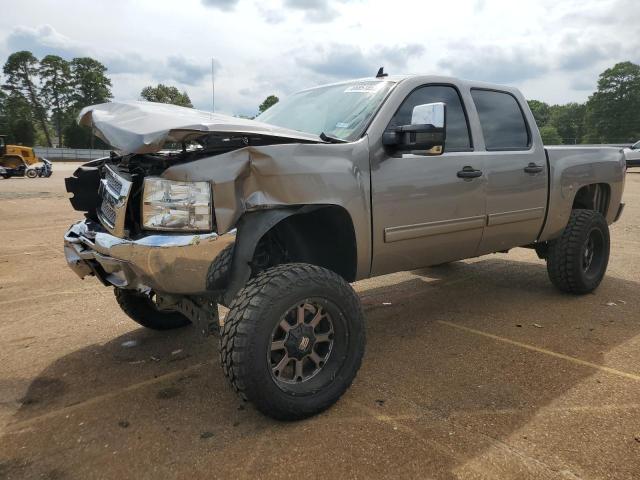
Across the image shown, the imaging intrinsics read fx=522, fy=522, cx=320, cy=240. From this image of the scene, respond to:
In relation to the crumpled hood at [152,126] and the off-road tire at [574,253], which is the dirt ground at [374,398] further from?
the crumpled hood at [152,126]

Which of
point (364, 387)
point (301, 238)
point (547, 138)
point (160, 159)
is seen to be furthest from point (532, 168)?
point (547, 138)

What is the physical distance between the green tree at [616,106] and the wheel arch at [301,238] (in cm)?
7844

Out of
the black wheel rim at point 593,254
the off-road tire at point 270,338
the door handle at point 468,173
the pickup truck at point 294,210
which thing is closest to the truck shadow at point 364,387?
the off-road tire at point 270,338

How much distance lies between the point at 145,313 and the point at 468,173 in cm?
266

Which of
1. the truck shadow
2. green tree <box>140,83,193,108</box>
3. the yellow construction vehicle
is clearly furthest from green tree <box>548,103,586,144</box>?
the truck shadow

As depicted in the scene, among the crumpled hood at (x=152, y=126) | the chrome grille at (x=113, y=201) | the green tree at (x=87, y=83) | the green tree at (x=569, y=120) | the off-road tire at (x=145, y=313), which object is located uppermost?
the green tree at (x=87, y=83)

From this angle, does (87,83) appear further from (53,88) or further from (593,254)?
(593,254)

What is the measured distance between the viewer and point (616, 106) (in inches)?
2928

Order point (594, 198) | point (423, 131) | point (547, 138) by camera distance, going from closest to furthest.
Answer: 1. point (423, 131)
2. point (594, 198)
3. point (547, 138)

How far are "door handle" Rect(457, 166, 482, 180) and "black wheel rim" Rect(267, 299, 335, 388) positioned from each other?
1577 millimetres

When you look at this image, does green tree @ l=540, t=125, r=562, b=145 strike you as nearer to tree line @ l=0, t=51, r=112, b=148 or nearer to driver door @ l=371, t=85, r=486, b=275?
driver door @ l=371, t=85, r=486, b=275

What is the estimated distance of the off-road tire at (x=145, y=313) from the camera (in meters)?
3.93

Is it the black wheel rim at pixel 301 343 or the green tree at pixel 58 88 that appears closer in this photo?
the black wheel rim at pixel 301 343

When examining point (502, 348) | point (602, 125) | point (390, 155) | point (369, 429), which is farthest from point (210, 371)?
point (602, 125)
